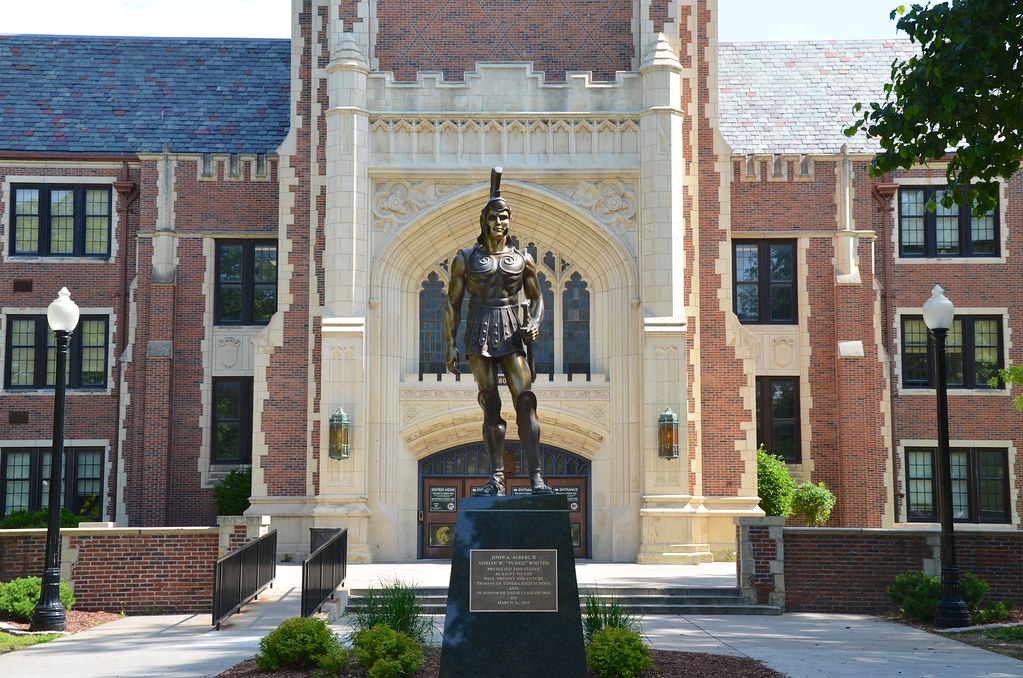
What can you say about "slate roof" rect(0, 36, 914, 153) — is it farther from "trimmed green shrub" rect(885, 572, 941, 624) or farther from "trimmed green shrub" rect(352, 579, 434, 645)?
"trimmed green shrub" rect(352, 579, 434, 645)

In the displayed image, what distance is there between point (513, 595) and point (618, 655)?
122 cm

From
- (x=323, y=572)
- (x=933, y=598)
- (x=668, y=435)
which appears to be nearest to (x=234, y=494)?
(x=668, y=435)

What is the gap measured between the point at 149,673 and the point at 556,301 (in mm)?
14863

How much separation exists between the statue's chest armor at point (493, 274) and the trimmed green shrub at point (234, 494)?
15704mm

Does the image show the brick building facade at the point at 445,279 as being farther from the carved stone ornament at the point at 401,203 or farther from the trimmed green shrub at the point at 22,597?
the trimmed green shrub at the point at 22,597

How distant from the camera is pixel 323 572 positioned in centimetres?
1658

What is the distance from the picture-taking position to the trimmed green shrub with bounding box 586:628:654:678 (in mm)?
11023

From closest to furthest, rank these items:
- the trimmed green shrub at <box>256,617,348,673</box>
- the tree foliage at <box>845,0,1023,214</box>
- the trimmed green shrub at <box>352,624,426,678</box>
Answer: the trimmed green shrub at <box>352,624,426,678</box> < the trimmed green shrub at <box>256,617,348,673</box> < the tree foliage at <box>845,0,1023,214</box>

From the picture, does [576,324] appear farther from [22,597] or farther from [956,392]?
[22,597]

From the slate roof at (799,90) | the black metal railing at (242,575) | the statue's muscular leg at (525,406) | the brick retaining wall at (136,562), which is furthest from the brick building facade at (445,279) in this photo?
the statue's muscular leg at (525,406)

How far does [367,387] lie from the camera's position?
24172 mm

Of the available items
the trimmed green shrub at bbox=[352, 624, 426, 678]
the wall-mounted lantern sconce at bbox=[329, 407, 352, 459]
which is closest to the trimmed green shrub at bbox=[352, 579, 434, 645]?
the trimmed green shrub at bbox=[352, 624, 426, 678]

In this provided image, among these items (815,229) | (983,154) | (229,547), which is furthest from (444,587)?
(815,229)

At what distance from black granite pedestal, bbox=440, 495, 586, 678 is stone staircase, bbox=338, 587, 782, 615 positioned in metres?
6.74
